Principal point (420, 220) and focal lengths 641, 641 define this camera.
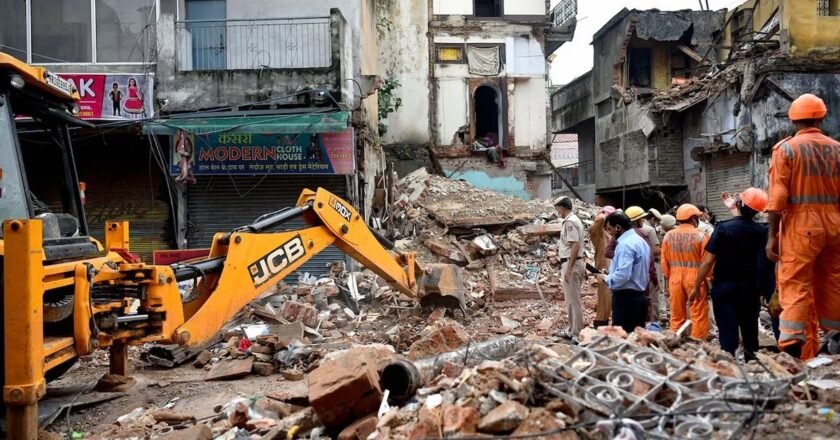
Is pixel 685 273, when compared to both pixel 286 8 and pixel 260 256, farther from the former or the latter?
pixel 286 8

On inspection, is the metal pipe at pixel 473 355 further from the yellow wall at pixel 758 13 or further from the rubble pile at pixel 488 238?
the yellow wall at pixel 758 13

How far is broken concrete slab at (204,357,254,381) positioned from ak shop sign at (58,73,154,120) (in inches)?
261

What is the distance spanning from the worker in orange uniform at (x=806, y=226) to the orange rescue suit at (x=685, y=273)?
1.91 metres

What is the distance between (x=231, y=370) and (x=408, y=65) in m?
16.8

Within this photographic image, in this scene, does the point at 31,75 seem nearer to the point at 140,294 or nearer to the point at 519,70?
the point at 140,294

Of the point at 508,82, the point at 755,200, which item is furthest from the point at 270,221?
the point at 508,82

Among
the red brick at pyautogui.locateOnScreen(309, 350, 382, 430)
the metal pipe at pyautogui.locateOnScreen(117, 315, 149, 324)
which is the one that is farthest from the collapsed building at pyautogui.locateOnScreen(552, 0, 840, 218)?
the metal pipe at pyautogui.locateOnScreen(117, 315, 149, 324)

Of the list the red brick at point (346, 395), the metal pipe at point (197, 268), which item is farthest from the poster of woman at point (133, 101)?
the red brick at point (346, 395)

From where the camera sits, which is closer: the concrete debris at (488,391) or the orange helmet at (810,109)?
the concrete debris at (488,391)

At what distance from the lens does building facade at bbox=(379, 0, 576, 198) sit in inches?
864

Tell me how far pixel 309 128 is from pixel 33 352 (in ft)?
25.4

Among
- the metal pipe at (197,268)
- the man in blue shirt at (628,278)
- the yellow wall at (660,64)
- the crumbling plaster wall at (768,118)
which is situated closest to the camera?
the metal pipe at (197,268)

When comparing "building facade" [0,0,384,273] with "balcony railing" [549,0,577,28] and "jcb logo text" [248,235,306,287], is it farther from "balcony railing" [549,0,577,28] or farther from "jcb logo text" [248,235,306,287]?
"balcony railing" [549,0,577,28]

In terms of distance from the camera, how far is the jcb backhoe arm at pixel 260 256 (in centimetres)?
562
